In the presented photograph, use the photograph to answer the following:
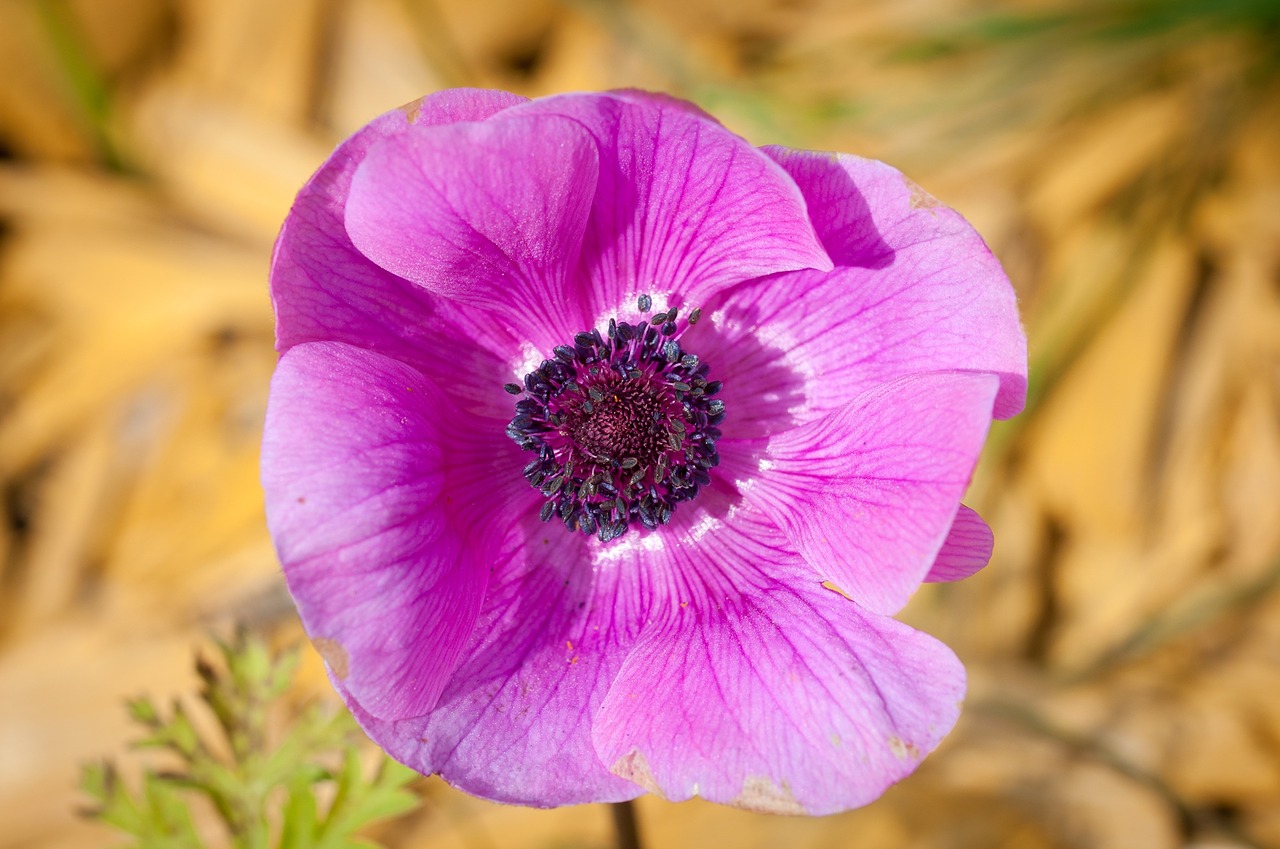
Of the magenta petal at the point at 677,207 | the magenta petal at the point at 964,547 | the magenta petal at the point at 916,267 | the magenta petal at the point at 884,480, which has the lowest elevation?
the magenta petal at the point at 964,547

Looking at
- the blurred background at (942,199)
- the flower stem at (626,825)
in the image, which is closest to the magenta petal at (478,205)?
the flower stem at (626,825)

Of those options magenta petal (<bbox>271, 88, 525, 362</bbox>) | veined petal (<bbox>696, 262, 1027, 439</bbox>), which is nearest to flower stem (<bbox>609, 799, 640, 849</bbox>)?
veined petal (<bbox>696, 262, 1027, 439</bbox>)

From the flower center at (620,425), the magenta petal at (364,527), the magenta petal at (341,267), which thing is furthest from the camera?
the flower center at (620,425)

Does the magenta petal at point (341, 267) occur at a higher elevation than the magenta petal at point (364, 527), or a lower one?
higher

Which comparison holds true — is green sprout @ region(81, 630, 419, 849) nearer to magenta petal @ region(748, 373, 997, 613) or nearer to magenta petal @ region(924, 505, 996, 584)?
magenta petal @ region(748, 373, 997, 613)

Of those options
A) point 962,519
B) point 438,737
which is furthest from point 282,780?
point 962,519

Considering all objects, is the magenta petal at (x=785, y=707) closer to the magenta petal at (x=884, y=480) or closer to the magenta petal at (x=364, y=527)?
the magenta petal at (x=884, y=480)
